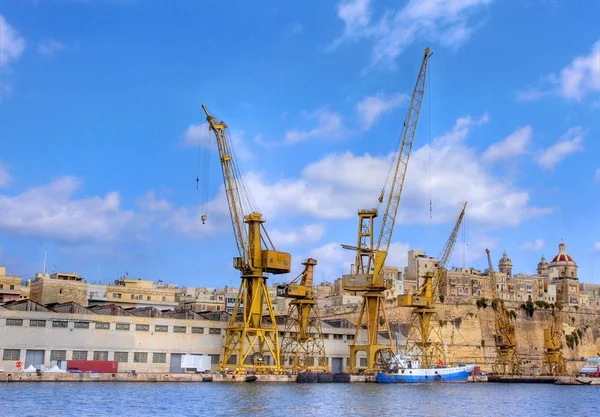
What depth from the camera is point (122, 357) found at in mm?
73188

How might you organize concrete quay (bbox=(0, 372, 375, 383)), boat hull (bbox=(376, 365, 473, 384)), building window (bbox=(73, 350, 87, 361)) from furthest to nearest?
boat hull (bbox=(376, 365, 473, 384)), building window (bbox=(73, 350, 87, 361)), concrete quay (bbox=(0, 372, 375, 383))

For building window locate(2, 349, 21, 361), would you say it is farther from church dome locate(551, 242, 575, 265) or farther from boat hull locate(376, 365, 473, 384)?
church dome locate(551, 242, 575, 265)

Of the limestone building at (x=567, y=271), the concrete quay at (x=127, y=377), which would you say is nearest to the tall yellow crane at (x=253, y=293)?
the concrete quay at (x=127, y=377)

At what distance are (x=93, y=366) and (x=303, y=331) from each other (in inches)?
918

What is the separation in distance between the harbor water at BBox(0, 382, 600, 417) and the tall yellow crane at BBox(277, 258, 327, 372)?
14771 millimetres

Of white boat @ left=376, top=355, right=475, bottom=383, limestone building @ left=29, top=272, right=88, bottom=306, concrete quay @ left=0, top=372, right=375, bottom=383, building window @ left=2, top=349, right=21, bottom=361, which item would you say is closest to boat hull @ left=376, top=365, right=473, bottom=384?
white boat @ left=376, top=355, right=475, bottom=383

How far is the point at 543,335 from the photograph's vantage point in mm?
113500

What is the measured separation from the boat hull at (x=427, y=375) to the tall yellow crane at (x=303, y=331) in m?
6.86

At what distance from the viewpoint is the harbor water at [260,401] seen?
4225 centimetres

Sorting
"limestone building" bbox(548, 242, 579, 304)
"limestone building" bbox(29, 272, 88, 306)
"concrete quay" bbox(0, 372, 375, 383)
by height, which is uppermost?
"limestone building" bbox(548, 242, 579, 304)

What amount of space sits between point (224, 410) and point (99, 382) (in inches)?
964

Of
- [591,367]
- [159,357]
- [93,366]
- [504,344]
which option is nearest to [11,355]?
[93,366]

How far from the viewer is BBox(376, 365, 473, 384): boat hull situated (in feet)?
268

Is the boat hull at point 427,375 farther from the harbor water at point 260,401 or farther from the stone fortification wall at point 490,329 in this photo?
the harbor water at point 260,401
